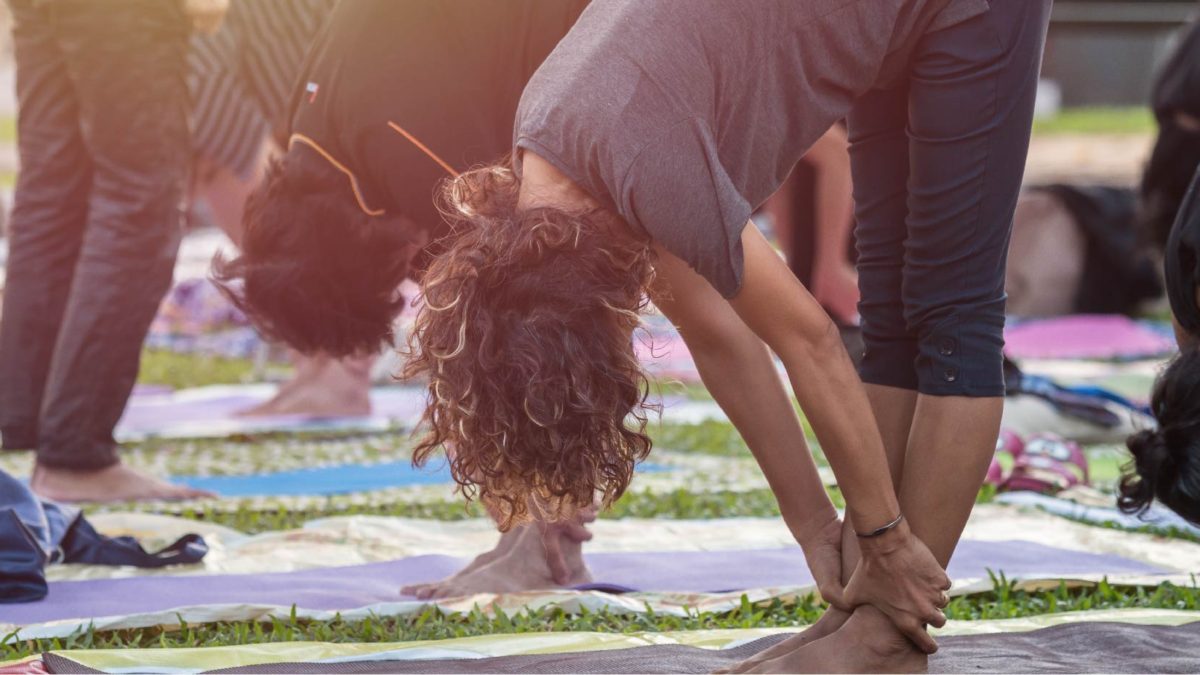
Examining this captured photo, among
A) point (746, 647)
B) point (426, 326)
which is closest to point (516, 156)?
point (426, 326)

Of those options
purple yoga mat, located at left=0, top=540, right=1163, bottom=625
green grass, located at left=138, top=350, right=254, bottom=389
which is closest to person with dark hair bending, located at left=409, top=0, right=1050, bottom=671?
purple yoga mat, located at left=0, top=540, right=1163, bottom=625

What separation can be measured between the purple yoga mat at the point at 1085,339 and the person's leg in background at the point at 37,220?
13.8 feet

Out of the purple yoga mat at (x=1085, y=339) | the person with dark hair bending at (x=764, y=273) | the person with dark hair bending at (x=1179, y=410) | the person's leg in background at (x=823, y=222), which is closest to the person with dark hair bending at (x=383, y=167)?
the person with dark hair bending at (x=764, y=273)

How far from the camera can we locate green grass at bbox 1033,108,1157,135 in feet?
54.5

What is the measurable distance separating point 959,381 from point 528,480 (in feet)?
2.22

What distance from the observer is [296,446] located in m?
4.96

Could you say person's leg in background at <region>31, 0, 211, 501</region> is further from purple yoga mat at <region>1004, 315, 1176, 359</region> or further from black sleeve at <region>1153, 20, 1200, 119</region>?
black sleeve at <region>1153, 20, 1200, 119</region>

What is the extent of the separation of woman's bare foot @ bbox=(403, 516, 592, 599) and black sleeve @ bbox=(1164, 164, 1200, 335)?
127 centimetres

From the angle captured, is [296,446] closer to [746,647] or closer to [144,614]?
[144,614]

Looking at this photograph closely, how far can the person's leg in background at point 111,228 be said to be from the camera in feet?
12.5

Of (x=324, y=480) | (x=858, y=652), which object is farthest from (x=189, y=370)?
(x=858, y=652)

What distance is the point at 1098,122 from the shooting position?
56.9ft

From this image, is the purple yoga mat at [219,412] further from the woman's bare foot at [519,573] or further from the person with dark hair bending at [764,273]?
the person with dark hair bending at [764,273]

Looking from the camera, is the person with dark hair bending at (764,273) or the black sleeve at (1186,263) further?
the black sleeve at (1186,263)
